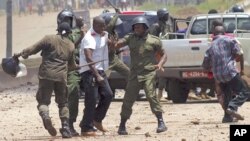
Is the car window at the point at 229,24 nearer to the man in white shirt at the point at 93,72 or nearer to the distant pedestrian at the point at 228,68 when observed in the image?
the distant pedestrian at the point at 228,68

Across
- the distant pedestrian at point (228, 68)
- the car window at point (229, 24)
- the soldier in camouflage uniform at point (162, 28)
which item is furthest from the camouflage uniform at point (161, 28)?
the distant pedestrian at point (228, 68)

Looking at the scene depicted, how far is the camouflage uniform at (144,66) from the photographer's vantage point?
45.2 ft

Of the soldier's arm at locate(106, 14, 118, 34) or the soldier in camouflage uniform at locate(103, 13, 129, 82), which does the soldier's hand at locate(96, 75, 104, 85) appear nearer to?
the soldier in camouflage uniform at locate(103, 13, 129, 82)

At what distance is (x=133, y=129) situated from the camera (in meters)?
14.7

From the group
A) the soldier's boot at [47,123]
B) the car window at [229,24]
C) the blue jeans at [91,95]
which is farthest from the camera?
the car window at [229,24]

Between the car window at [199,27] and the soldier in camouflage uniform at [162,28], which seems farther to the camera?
the car window at [199,27]

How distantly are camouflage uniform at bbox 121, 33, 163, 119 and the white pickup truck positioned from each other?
5439mm

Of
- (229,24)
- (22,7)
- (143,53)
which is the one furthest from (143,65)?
(22,7)

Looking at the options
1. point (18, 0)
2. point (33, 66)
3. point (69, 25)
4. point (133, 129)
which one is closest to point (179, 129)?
point (133, 129)

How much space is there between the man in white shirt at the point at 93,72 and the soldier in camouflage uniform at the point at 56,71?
0.79ft

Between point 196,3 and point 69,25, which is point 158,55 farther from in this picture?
point 196,3

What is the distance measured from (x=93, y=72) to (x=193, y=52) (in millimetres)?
6095

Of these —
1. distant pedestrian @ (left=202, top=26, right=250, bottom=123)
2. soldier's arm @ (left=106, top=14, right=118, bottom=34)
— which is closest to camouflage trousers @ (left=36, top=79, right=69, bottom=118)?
soldier's arm @ (left=106, top=14, right=118, bottom=34)

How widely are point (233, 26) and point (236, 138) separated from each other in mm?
11010
